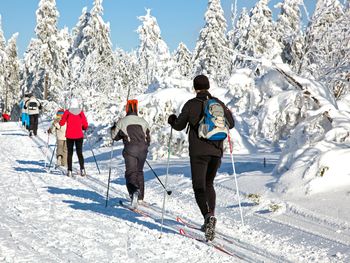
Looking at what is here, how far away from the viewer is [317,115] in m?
8.73

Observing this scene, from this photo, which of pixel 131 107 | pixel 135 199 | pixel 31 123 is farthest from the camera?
pixel 31 123

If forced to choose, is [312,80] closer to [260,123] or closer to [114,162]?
[260,123]

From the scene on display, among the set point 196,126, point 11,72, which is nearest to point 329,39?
point 196,126

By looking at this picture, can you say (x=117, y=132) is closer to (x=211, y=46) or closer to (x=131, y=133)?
(x=131, y=133)

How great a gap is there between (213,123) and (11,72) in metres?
67.7

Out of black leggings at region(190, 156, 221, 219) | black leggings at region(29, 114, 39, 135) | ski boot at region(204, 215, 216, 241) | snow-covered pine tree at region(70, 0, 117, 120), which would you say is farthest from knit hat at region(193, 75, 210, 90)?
snow-covered pine tree at region(70, 0, 117, 120)

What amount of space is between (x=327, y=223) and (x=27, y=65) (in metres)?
50.5

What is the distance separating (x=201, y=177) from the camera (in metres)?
5.37

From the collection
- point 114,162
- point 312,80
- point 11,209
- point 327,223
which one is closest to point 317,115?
point 312,80

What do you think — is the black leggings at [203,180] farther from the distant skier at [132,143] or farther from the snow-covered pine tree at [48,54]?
the snow-covered pine tree at [48,54]

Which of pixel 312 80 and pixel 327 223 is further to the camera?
pixel 312 80

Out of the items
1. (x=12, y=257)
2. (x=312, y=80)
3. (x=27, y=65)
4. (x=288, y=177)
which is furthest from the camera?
(x=27, y=65)

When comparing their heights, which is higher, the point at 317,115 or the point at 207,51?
the point at 207,51

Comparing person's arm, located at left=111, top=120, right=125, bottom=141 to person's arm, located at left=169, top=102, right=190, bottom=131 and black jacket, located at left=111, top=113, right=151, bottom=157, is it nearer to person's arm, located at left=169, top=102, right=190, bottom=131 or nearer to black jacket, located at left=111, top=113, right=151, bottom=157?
black jacket, located at left=111, top=113, right=151, bottom=157
